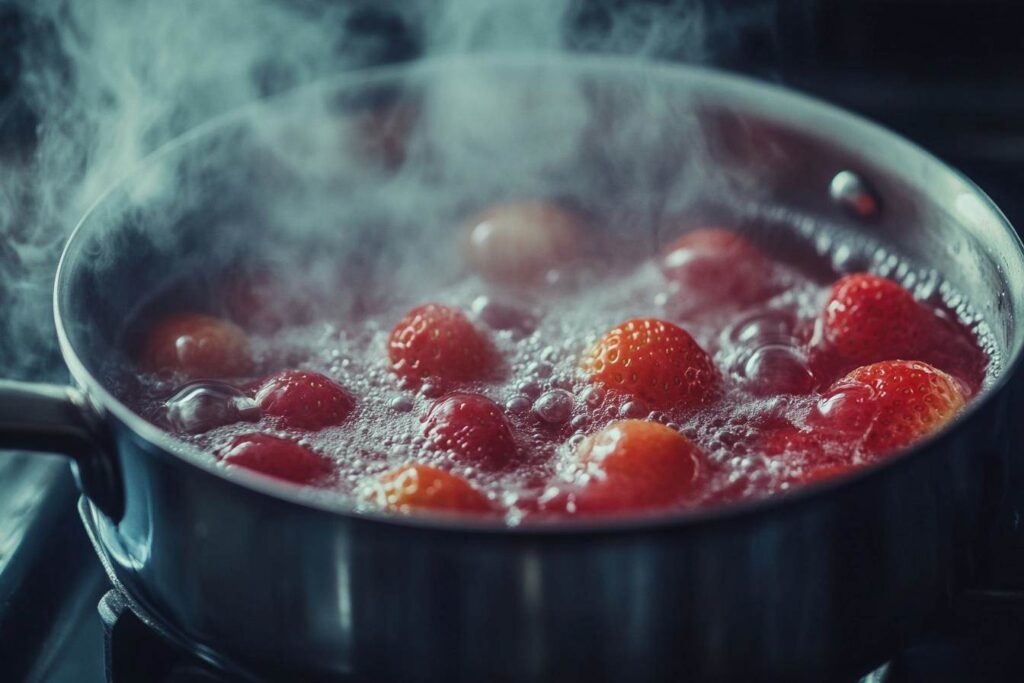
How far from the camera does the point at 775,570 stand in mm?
600

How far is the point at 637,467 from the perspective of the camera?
28.5 inches

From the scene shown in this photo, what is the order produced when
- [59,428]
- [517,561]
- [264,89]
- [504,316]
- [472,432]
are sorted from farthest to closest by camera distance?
[264,89] → [504,316] → [472,432] → [59,428] → [517,561]

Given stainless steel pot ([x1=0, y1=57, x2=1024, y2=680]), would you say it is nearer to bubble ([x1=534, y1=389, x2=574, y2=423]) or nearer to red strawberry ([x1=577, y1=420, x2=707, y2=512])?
red strawberry ([x1=577, y1=420, x2=707, y2=512])

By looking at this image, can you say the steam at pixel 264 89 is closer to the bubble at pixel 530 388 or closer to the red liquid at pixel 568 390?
the red liquid at pixel 568 390

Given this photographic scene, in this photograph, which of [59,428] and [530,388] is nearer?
[59,428]

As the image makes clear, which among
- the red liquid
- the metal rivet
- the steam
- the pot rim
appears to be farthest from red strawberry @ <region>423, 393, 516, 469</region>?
the metal rivet

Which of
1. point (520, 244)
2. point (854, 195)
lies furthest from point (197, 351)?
point (854, 195)

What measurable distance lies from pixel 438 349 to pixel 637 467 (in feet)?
0.81

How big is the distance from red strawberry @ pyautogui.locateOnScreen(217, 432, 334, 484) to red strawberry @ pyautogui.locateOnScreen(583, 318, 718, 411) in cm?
23

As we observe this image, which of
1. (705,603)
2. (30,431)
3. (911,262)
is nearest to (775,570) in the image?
(705,603)

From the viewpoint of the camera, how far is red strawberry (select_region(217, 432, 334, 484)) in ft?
2.48

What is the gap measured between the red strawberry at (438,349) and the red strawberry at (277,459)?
15 cm

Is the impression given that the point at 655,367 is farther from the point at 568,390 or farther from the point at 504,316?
the point at 504,316

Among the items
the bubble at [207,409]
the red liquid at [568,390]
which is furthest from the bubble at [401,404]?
the bubble at [207,409]
